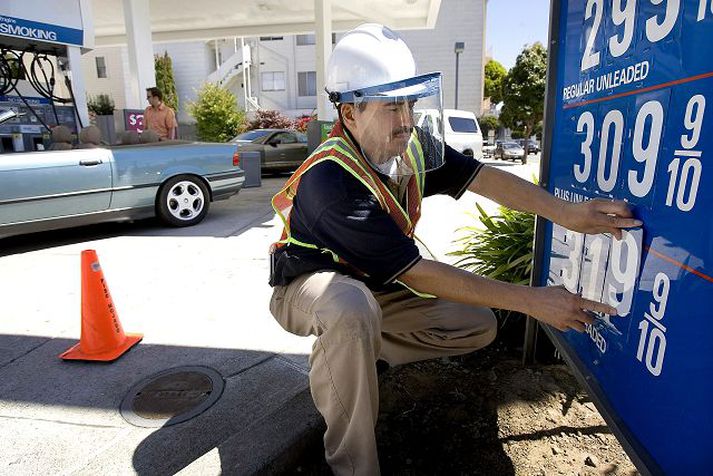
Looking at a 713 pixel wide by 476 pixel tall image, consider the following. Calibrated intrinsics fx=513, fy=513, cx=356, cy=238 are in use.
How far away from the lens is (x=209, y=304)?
377 cm

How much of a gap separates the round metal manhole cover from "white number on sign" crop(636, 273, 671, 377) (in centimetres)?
184

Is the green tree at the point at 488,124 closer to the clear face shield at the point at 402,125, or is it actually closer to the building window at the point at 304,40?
the building window at the point at 304,40

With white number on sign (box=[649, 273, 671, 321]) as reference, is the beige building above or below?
above

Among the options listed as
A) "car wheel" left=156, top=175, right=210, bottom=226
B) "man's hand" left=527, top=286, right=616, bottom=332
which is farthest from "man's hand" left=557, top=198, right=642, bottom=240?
"car wheel" left=156, top=175, right=210, bottom=226

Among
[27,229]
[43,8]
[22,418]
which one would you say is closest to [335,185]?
A: [22,418]

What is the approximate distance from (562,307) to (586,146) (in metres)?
0.62

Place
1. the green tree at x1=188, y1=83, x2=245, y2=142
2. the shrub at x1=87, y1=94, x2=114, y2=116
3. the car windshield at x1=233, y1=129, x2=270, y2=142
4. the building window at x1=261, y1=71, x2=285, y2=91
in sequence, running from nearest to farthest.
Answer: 1. the car windshield at x1=233, y1=129, x2=270, y2=142
2. the green tree at x1=188, y1=83, x2=245, y2=142
3. the shrub at x1=87, y1=94, x2=114, y2=116
4. the building window at x1=261, y1=71, x2=285, y2=91

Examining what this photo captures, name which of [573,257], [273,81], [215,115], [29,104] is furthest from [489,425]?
[273,81]

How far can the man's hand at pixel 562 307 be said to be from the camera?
156 centimetres

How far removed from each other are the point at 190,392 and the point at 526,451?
5.18 feet

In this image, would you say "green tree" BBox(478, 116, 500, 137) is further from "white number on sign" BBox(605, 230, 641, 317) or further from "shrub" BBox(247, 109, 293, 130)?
"white number on sign" BBox(605, 230, 641, 317)

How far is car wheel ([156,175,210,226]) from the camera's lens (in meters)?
6.25

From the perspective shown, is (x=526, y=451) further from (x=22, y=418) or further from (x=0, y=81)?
(x=0, y=81)

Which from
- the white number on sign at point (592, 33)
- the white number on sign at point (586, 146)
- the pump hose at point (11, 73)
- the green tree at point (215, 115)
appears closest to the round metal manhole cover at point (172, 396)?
the white number on sign at point (586, 146)
